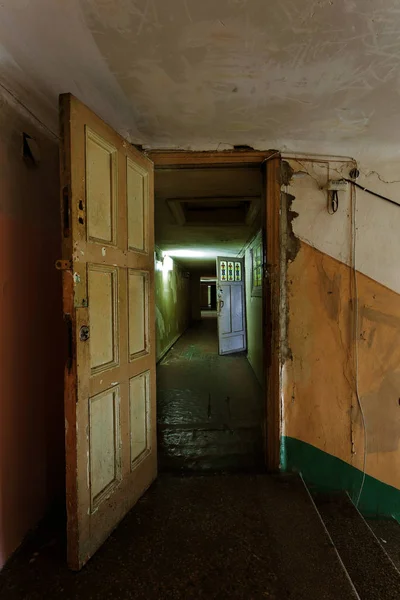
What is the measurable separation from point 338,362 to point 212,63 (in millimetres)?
1830

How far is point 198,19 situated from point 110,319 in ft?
4.05

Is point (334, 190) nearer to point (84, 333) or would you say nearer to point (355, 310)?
point (355, 310)

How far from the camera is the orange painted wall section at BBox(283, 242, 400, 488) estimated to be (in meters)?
1.96

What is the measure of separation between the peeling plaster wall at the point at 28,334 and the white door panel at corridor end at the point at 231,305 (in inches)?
164

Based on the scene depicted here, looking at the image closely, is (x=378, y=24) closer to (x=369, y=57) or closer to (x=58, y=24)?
(x=369, y=57)

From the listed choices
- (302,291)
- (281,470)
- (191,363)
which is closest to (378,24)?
(302,291)

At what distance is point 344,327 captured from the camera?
1976mm

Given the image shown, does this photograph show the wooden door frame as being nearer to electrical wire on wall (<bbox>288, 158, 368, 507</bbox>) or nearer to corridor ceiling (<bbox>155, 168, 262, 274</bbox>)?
corridor ceiling (<bbox>155, 168, 262, 274</bbox>)

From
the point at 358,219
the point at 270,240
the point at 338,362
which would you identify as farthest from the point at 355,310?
the point at 270,240

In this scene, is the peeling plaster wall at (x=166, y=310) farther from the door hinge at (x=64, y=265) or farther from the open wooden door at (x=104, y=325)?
the door hinge at (x=64, y=265)

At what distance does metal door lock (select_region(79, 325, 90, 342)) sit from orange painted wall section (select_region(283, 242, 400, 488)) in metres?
1.30

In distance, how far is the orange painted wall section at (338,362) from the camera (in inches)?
77.3

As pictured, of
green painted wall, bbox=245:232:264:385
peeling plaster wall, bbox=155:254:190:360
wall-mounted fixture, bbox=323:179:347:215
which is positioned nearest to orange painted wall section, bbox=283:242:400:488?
wall-mounted fixture, bbox=323:179:347:215

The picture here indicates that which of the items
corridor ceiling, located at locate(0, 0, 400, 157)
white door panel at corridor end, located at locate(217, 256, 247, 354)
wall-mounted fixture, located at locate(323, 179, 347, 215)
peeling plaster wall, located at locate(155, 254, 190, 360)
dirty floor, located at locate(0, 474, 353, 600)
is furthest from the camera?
white door panel at corridor end, located at locate(217, 256, 247, 354)
